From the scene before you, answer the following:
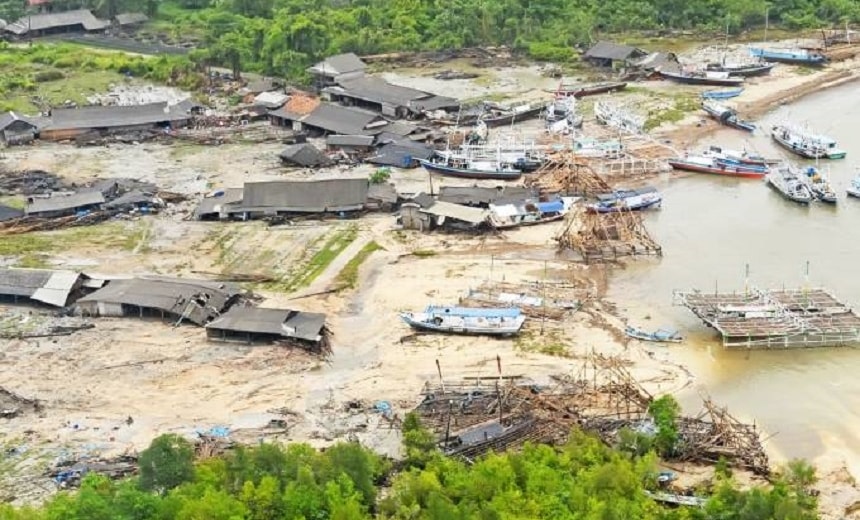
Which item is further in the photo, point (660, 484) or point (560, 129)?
point (560, 129)

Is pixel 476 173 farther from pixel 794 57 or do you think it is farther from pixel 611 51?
pixel 794 57

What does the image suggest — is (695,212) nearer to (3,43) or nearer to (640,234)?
(640,234)

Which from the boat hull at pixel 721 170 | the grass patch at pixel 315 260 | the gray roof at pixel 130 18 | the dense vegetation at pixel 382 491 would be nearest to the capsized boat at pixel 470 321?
the grass patch at pixel 315 260

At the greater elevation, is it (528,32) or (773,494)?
(528,32)

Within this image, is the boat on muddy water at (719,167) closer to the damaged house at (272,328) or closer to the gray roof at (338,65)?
the gray roof at (338,65)

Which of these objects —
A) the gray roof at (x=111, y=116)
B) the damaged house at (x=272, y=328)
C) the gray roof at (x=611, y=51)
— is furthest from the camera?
the gray roof at (x=611, y=51)

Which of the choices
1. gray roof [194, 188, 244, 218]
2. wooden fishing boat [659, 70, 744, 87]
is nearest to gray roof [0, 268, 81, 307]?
gray roof [194, 188, 244, 218]

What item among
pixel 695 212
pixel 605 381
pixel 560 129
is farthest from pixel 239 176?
pixel 605 381

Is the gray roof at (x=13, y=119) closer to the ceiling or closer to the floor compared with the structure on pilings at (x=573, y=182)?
closer to the ceiling
